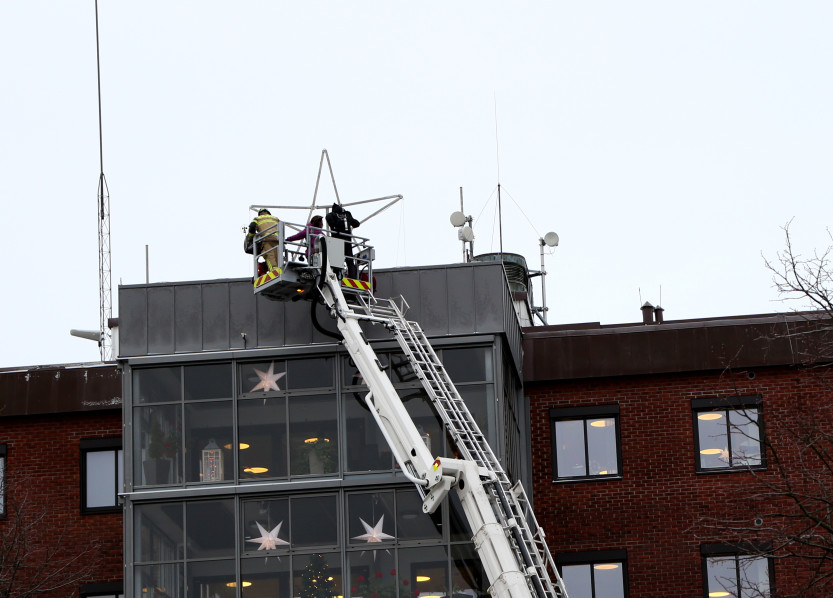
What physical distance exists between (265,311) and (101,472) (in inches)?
268

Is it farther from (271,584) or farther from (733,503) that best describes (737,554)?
(271,584)

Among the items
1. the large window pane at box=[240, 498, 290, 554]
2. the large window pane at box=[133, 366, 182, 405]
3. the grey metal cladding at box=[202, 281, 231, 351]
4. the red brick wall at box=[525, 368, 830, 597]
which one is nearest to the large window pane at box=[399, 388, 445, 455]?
the large window pane at box=[240, 498, 290, 554]

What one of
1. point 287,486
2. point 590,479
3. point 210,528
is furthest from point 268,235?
point 590,479

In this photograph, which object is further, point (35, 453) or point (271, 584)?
point (35, 453)

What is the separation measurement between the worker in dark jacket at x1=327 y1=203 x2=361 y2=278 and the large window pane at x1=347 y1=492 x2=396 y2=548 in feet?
12.6

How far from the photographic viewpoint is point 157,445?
26.1 meters

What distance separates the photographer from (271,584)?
2522cm

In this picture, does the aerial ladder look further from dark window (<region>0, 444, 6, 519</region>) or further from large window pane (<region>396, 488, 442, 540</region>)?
dark window (<region>0, 444, 6, 519</region>)

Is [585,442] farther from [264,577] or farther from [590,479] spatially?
[264,577]

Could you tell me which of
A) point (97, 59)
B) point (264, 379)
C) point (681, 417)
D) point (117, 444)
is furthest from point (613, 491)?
point (97, 59)

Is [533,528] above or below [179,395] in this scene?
below

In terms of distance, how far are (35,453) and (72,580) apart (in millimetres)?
2934

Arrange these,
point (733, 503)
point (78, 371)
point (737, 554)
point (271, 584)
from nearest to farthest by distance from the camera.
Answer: point (271, 584), point (737, 554), point (733, 503), point (78, 371)

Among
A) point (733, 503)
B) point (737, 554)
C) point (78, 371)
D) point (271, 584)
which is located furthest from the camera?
point (78, 371)
